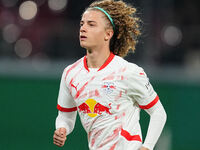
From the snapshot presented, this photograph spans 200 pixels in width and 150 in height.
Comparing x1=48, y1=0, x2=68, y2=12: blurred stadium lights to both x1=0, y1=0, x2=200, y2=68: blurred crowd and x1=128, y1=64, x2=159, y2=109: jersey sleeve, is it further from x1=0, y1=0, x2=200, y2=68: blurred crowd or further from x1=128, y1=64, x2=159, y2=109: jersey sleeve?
x1=128, y1=64, x2=159, y2=109: jersey sleeve

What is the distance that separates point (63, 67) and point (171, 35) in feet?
5.89

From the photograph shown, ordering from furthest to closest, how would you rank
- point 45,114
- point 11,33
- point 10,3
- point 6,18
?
point 10,3, point 6,18, point 11,33, point 45,114

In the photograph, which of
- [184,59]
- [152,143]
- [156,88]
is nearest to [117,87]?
[152,143]

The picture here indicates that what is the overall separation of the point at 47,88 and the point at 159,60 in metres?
1.83

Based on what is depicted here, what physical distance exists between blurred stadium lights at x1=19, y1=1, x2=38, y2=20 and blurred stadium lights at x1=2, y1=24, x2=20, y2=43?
0.26 meters

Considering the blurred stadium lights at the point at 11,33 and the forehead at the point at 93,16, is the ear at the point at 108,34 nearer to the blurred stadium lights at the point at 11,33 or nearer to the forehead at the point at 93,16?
the forehead at the point at 93,16

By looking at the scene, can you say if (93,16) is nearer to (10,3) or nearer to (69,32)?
(69,32)

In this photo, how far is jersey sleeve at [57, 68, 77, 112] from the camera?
3.54 metres

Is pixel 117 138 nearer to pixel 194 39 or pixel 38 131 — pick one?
pixel 38 131

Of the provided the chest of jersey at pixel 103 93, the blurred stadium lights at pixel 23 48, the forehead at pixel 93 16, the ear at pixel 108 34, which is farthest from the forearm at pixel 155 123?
the blurred stadium lights at pixel 23 48

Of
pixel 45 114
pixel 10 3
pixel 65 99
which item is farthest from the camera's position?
pixel 10 3

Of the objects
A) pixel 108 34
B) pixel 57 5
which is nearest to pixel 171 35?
pixel 57 5

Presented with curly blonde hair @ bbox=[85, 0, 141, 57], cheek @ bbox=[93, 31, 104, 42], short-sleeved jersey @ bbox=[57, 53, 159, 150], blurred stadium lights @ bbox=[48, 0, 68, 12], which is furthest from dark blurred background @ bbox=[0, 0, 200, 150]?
short-sleeved jersey @ bbox=[57, 53, 159, 150]

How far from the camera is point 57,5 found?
7.43 metres
